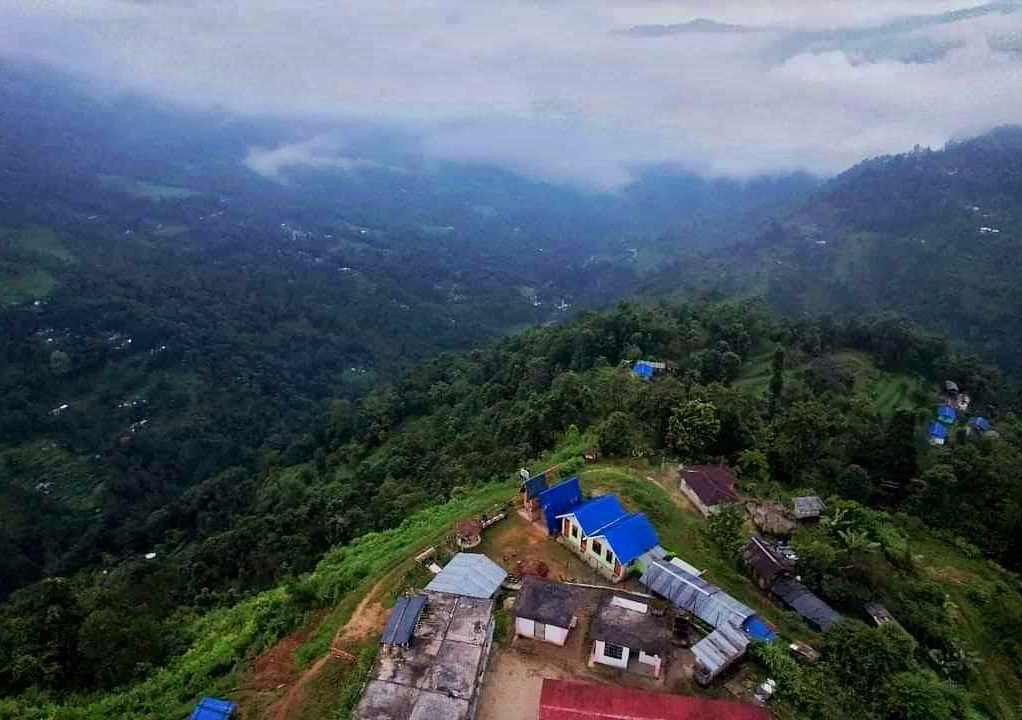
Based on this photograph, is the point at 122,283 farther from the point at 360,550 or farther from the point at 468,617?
the point at 468,617

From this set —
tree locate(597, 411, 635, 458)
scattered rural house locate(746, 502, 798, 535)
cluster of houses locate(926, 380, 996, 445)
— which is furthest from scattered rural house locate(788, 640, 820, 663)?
cluster of houses locate(926, 380, 996, 445)

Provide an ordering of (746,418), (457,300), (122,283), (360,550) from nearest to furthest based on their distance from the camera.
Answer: (360,550)
(746,418)
(122,283)
(457,300)

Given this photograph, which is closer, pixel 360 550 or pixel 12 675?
pixel 12 675

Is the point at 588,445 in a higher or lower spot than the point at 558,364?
higher

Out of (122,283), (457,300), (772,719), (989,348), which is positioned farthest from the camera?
(457,300)

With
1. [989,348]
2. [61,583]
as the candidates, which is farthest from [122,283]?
[989,348]

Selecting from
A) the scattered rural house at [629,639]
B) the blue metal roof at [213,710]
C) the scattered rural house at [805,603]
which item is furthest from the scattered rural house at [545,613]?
the scattered rural house at [805,603]

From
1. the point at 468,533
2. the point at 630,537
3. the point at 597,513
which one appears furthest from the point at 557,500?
the point at 468,533

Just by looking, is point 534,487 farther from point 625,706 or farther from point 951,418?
point 951,418
